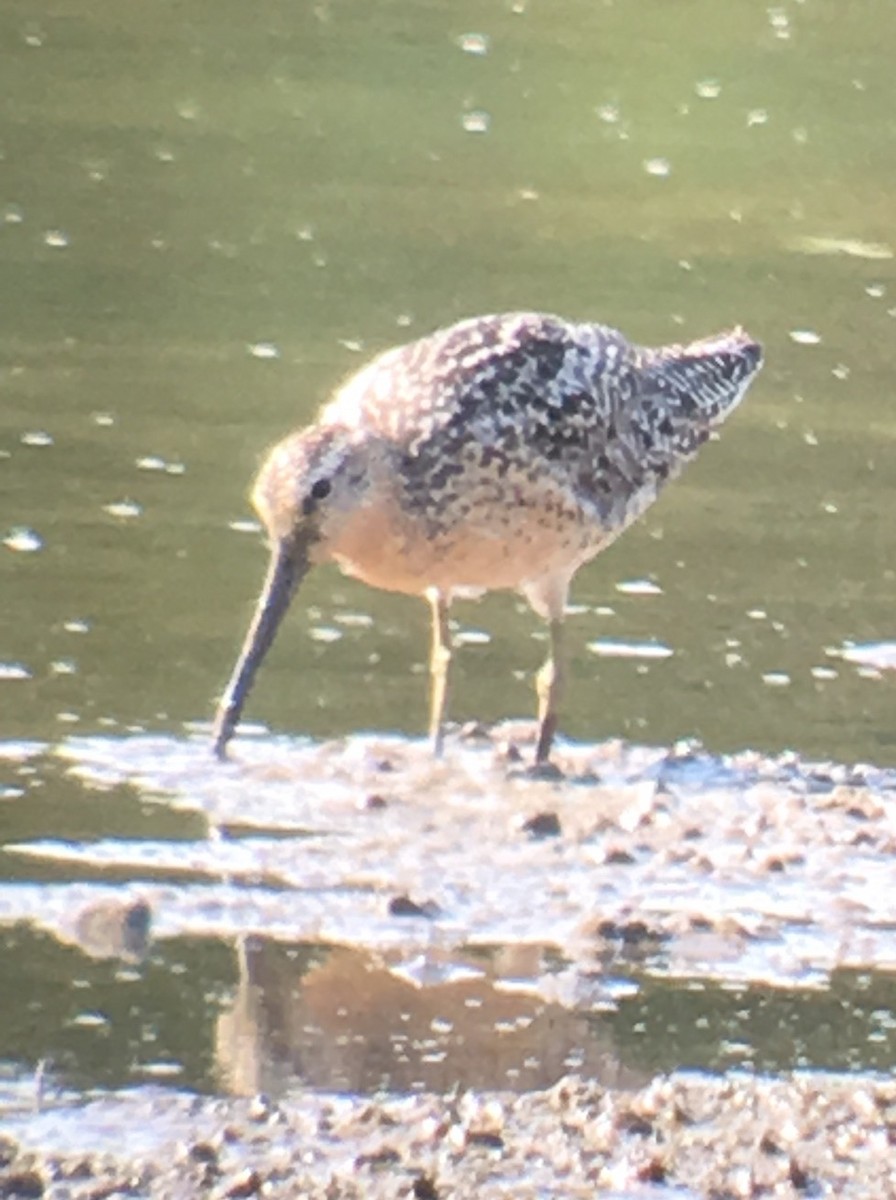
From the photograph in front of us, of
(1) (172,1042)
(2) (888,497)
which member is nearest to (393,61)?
(2) (888,497)

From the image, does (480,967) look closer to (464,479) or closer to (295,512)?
(295,512)

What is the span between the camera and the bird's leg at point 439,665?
26.4 ft

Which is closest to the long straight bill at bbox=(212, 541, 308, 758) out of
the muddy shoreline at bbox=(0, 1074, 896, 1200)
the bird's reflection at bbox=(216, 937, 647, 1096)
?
the bird's reflection at bbox=(216, 937, 647, 1096)

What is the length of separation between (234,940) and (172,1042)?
58cm

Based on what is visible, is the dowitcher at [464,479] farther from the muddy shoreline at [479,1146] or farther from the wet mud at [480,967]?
the muddy shoreline at [479,1146]

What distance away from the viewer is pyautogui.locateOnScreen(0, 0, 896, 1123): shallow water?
676 cm

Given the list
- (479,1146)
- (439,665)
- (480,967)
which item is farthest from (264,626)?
(479,1146)

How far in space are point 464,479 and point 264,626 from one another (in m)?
0.62

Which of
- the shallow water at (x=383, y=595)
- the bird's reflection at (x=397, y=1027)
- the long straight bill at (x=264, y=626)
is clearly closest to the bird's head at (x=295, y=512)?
the long straight bill at (x=264, y=626)

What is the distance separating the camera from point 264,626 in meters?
7.59

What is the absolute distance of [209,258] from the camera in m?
Answer: 13.4

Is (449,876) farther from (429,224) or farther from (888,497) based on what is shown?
(429,224)

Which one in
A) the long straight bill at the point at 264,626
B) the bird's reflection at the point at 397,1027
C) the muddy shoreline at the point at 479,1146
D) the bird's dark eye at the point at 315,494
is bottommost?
the long straight bill at the point at 264,626

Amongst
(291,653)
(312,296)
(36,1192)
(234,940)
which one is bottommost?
(312,296)
